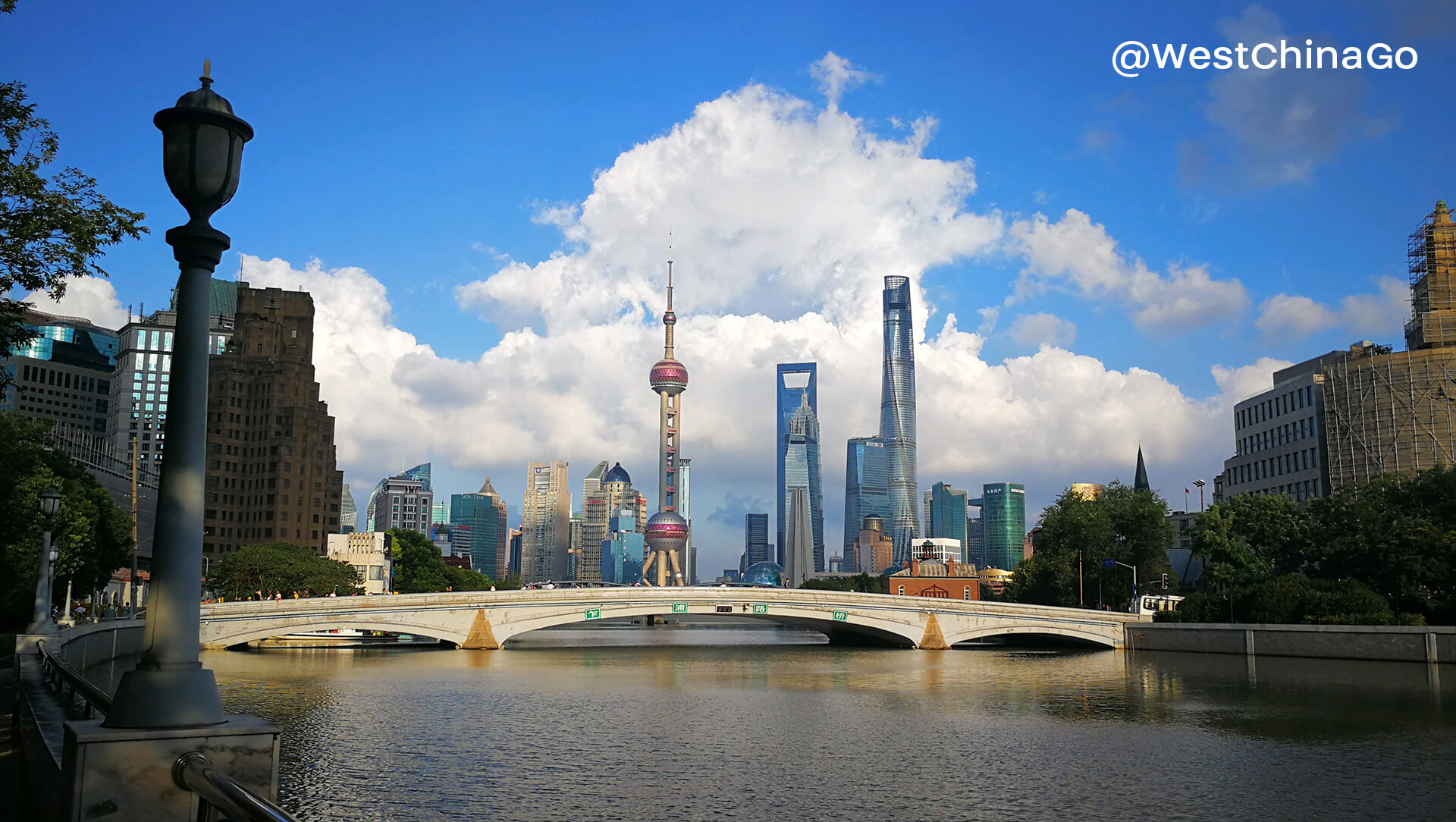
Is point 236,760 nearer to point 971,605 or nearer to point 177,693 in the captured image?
point 177,693

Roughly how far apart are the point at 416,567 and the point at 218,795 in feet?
493

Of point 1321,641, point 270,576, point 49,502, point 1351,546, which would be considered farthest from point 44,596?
point 1351,546

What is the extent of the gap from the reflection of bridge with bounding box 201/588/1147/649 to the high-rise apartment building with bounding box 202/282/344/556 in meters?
86.8

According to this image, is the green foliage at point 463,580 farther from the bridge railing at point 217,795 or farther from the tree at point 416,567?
the bridge railing at point 217,795

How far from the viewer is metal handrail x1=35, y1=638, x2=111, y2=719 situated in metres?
14.3

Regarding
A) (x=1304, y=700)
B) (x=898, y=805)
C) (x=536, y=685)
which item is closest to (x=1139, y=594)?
(x=1304, y=700)

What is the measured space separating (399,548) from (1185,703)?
405 ft

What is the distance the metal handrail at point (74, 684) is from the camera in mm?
14336

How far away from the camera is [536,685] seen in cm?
5559

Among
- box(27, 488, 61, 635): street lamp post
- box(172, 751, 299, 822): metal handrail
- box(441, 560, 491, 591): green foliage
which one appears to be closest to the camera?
box(172, 751, 299, 822): metal handrail

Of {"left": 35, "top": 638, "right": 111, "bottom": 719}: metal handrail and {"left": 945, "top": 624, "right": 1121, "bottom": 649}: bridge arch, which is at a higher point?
{"left": 35, "top": 638, "right": 111, "bottom": 719}: metal handrail

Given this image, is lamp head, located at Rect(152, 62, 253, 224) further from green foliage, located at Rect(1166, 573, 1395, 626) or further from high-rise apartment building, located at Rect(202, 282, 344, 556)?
high-rise apartment building, located at Rect(202, 282, 344, 556)

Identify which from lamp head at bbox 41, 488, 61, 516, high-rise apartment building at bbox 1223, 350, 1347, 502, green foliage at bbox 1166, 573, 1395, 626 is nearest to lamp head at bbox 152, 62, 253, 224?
lamp head at bbox 41, 488, 61, 516

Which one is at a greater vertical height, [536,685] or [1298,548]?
[1298,548]
